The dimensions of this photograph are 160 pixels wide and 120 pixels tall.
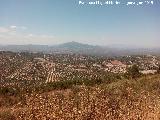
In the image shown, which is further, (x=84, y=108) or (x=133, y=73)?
(x=133, y=73)

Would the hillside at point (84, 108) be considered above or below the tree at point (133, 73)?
above

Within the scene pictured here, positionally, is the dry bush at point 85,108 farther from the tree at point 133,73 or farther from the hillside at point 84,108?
the tree at point 133,73

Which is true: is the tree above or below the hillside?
below

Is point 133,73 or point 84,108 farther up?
point 84,108

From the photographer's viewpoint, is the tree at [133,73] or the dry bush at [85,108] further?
the tree at [133,73]

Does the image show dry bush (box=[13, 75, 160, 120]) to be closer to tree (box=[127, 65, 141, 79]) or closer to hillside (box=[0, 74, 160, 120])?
hillside (box=[0, 74, 160, 120])

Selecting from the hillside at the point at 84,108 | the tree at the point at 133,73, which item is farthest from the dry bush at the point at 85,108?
the tree at the point at 133,73

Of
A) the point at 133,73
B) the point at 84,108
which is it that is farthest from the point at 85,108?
the point at 133,73

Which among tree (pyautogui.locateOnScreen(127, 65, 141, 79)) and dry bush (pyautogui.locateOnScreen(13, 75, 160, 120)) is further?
tree (pyautogui.locateOnScreen(127, 65, 141, 79))

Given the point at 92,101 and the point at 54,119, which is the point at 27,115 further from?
the point at 92,101

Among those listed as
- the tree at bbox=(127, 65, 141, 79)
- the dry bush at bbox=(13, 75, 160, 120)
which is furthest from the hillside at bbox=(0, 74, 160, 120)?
the tree at bbox=(127, 65, 141, 79)

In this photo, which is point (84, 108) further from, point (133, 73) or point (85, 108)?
point (133, 73)
